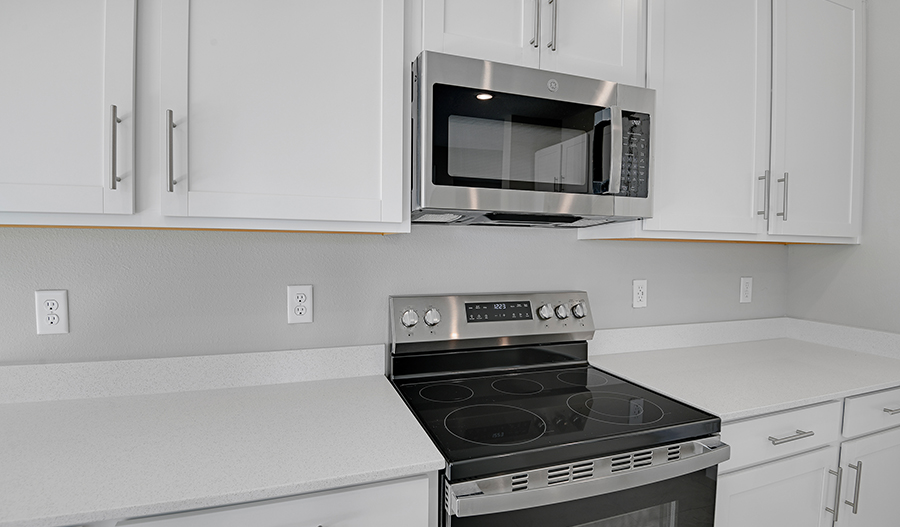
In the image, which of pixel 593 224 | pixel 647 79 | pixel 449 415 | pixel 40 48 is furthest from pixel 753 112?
pixel 40 48

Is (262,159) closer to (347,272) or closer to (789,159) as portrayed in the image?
(347,272)

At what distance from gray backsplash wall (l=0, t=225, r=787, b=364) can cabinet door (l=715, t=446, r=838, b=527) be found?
2.20ft

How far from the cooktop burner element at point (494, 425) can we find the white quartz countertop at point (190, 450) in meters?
0.11

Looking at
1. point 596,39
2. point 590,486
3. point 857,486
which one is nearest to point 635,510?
point 590,486

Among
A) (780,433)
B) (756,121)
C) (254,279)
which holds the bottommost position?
(780,433)

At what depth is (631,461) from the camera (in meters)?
1.07

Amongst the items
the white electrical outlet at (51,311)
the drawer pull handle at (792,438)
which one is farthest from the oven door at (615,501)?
the white electrical outlet at (51,311)

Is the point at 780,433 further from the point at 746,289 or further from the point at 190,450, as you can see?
the point at 190,450

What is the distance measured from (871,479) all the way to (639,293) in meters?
0.92

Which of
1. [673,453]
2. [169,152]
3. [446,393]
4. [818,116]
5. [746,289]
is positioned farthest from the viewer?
[746,289]

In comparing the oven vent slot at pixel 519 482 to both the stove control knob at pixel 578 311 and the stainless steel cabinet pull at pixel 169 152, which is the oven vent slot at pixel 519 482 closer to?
the stove control knob at pixel 578 311

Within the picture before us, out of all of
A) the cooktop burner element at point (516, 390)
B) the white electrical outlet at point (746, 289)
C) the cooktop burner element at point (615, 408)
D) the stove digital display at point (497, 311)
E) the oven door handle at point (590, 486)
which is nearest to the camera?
the oven door handle at point (590, 486)

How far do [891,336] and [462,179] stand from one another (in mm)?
1872

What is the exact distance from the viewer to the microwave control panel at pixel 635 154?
1375 millimetres
